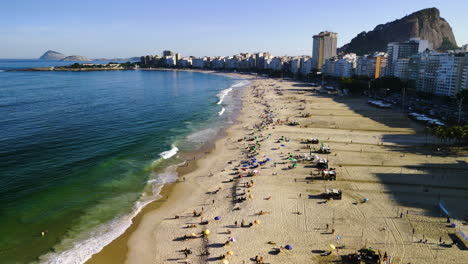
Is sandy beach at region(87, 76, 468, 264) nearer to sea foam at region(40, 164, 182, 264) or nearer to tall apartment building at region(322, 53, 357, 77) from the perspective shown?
sea foam at region(40, 164, 182, 264)

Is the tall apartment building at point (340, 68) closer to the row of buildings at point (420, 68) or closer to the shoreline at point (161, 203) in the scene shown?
the row of buildings at point (420, 68)

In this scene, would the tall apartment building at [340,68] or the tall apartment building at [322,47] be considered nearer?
the tall apartment building at [340,68]

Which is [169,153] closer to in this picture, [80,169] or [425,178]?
[80,169]

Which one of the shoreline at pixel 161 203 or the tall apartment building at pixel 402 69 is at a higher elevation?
the tall apartment building at pixel 402 69

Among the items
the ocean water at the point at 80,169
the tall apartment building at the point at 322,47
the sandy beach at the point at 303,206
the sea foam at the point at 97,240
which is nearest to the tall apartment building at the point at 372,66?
the tall apartment building at the point at 322,47

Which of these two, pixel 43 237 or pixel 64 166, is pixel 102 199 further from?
pixel 64 166
